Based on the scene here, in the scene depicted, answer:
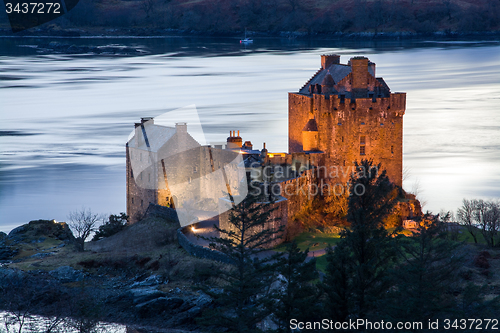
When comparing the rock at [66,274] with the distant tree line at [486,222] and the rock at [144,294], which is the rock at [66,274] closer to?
the rock at [144,294]

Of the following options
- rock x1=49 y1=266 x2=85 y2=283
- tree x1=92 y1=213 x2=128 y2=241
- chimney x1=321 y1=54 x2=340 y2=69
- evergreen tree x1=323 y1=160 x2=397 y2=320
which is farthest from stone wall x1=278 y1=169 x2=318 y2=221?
tree x1=92 y1=213 x2=128 y2=241

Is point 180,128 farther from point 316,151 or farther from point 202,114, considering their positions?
point 202,114

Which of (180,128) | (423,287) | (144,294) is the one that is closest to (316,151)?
(180,128)

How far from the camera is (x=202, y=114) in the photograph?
120 m

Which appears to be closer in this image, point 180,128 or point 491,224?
point 491,224

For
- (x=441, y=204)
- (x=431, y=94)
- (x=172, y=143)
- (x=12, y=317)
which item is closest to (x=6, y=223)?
(x=172, y=143)

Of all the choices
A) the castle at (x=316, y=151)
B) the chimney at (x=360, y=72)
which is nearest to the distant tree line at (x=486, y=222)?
the castle at (x=316, y=151)

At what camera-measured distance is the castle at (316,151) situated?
54.2 m

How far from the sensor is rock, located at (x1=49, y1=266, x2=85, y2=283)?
1816 inches

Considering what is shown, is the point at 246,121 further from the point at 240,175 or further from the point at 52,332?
the point at 52,332

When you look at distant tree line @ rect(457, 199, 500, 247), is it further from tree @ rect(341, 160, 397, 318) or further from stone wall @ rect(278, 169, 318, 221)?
tree @ rect(341, 160, 397, 318)

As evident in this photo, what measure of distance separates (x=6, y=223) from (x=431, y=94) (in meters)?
92.3

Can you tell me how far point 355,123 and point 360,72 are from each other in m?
4.26

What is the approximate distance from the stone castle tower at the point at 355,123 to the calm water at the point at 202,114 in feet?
63.4
